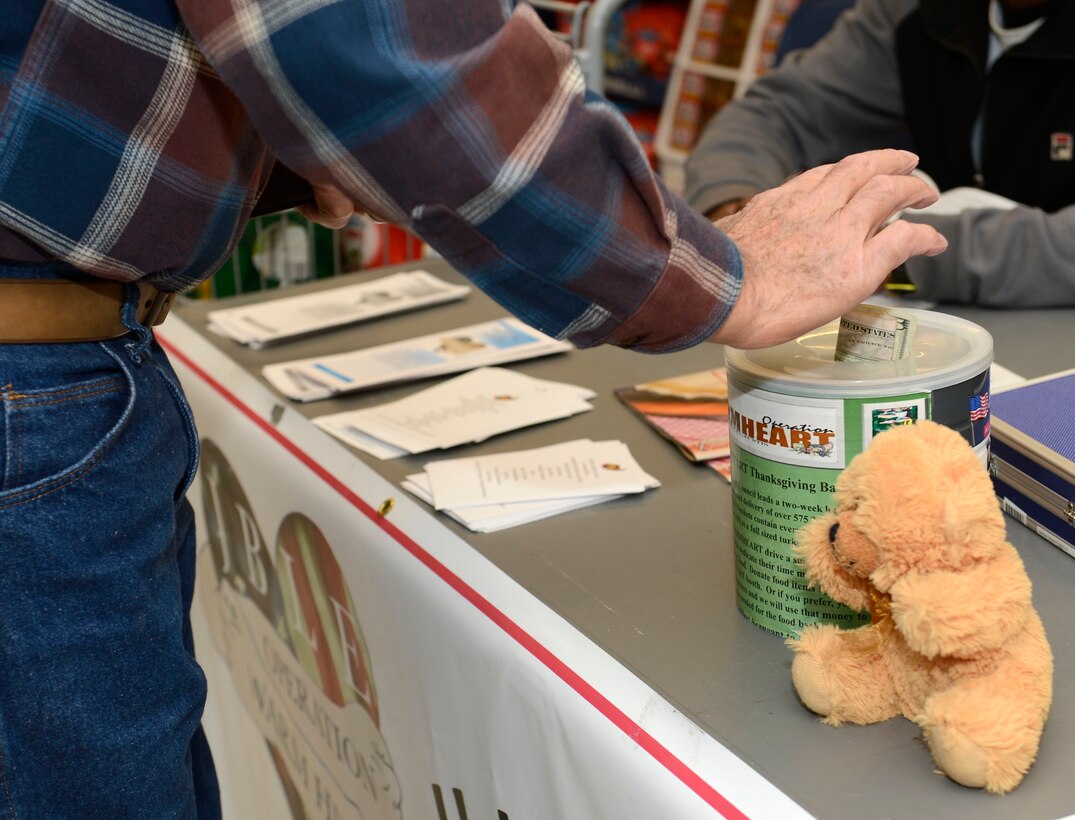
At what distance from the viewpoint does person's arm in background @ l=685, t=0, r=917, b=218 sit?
179 cm

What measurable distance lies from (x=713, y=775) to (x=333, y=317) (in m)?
0.90

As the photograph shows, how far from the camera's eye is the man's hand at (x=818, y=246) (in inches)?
24.5

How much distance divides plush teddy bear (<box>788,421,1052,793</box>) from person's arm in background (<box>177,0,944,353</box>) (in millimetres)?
116

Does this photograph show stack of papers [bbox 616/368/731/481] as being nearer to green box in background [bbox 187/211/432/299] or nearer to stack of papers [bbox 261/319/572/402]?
stack of papers [bbox 261/319/572/402]

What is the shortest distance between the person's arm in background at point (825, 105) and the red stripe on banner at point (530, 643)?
0.91m

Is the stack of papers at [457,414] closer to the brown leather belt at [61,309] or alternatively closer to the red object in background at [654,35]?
the brown leather belt at [61,309]

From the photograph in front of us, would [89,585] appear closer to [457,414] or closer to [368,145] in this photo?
[368,145]

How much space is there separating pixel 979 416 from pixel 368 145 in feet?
1.14

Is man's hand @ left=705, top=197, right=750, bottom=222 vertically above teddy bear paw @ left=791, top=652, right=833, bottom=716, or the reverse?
man's hand @ left=705, top=197, right=750, bottom=222

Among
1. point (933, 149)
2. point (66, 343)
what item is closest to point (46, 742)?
point (66, 343)

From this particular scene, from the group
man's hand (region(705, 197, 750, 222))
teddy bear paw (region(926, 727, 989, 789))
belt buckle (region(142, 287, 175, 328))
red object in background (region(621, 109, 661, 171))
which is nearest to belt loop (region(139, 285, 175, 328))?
belt buckle (region(142, 287, 175, 328))

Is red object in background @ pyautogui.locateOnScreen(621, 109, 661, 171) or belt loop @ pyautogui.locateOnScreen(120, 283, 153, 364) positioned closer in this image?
belt loop @ pyautogui.locateOnScreen(120, 283, 153, 364)

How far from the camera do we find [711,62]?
3.25 meters

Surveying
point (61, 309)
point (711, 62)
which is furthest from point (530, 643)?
point (711, 62)
